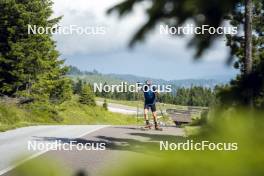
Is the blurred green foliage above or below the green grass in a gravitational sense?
above

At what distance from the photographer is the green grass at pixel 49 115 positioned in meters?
31.8

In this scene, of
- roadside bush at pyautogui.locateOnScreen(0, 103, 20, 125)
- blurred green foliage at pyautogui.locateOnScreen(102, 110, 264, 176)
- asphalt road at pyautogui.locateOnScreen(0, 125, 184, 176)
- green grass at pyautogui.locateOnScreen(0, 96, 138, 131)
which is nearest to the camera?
blurred green foliage at pyautogui.locateOnScreen(102, 110, 264, 176)

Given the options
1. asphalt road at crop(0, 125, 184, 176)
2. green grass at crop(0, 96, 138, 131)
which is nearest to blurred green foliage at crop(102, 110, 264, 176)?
asphalt road at crop(0, 125, 184, 176)

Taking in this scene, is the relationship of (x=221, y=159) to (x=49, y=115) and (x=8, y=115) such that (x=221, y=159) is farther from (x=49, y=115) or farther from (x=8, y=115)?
(x=49, y=115)

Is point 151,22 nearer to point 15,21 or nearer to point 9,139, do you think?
point 9,139

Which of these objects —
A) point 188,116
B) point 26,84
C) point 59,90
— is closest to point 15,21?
point 26,84

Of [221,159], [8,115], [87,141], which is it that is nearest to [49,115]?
[8,115]

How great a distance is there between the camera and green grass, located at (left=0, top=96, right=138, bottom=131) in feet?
104

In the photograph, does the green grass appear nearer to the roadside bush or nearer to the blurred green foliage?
the roadside bush

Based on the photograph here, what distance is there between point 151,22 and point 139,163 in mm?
923

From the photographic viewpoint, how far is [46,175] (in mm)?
1755

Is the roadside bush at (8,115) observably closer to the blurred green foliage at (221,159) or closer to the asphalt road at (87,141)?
the asphalt road at (87,141)

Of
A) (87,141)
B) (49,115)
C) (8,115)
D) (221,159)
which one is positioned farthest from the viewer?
(49,115)

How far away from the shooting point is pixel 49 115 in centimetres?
4659
